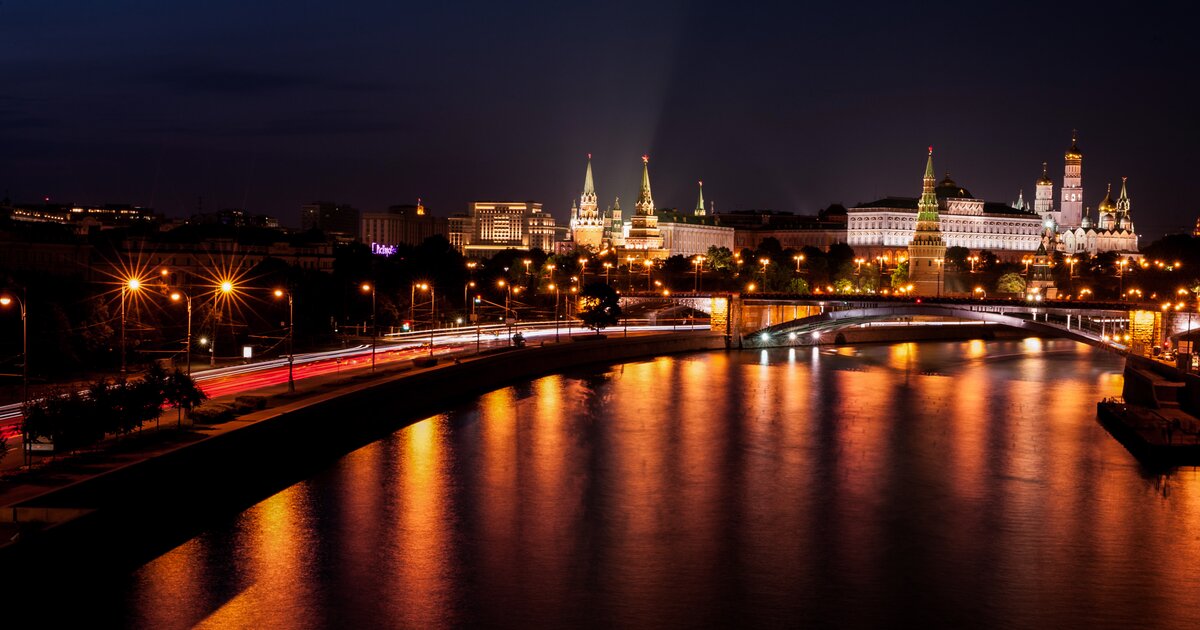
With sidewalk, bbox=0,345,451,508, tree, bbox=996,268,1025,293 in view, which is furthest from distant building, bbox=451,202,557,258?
sidewalk, bbox=0,345,451,508

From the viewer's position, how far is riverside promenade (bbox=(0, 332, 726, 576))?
1571 cm

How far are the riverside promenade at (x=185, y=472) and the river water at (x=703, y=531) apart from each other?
59 cm

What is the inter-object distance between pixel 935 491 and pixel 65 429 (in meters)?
15.6

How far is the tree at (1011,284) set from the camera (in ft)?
294

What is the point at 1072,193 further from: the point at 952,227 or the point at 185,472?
the point at 185,472

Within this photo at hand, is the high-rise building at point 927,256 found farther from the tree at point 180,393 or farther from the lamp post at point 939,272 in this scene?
the tree at point 180,393

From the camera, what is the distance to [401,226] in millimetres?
183625

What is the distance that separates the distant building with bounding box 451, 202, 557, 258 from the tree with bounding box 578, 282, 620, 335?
107499mm

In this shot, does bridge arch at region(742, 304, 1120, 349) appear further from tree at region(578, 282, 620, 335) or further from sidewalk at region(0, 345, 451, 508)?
sidewalk at region(0, 345, 451, 508)

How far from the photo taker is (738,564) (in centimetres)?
1812

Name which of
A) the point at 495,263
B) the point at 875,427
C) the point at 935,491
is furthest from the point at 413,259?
the point at 935,491

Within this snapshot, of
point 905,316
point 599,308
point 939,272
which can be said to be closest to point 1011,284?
point 939,272

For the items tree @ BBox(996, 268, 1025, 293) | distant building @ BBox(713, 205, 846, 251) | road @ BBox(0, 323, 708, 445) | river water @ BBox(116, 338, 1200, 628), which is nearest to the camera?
river water @ BBox(116, 338, 1200, 628)

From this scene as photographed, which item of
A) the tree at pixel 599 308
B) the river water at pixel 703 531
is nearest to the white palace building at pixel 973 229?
the tree at pixel 599 308
